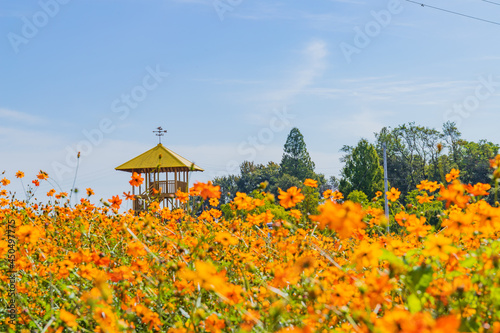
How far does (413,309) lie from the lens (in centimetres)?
120

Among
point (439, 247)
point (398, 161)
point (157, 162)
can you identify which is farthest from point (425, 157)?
point (439, 247)

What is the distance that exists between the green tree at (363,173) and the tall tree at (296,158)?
289 inches

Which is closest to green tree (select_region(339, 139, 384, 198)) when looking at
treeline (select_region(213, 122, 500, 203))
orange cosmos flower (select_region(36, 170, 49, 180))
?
treeline (select_region(213, 122, 500, 203))

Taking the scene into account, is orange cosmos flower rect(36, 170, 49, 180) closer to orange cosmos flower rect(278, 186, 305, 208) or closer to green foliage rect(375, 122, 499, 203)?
orange cosmos flower rect(278, 186, 305, 208)

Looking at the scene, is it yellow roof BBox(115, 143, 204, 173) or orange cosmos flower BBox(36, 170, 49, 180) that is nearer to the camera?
orange cosmos flower BBox(36, 170, 49, 180)

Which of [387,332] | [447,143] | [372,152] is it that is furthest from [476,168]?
[387,332]

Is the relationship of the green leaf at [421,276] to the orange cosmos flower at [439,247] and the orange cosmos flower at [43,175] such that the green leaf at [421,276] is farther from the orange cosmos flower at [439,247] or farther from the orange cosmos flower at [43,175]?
the orange cosmos flower at [43,175]

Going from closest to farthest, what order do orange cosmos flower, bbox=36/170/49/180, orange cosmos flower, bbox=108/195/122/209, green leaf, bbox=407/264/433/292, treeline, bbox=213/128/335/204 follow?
1. green leaf, bbox=407/264/433/292
2. orange cosmos flower, bbox=108/195/122/209
3. orange cosmos flower, bbox=36/170/49/180
4. treeline, bbox=213/128/335/204

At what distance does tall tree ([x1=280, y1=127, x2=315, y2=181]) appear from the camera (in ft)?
111

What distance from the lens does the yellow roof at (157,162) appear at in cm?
1520

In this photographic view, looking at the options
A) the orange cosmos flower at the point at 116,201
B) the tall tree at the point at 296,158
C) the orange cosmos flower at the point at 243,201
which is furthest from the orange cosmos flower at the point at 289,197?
the tall tree at the point at 296,158

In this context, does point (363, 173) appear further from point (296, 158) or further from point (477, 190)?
point (477, 190)

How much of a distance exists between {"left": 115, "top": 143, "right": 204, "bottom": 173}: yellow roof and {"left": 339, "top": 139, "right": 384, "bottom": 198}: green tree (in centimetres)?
1155

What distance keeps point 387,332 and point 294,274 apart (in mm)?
714
